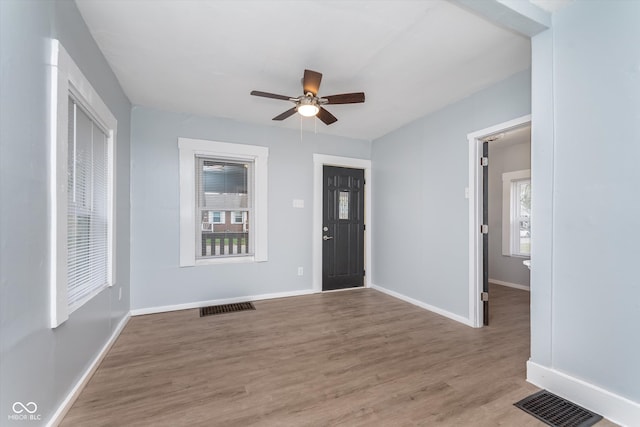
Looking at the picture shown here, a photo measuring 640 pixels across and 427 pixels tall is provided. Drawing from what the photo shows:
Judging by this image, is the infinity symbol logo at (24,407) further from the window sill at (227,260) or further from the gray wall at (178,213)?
the window sill at (227,260)

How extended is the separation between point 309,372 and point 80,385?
5.38ft

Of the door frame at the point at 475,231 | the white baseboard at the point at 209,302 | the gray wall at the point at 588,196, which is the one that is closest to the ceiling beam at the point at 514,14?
the gray wall at the point at 588,196

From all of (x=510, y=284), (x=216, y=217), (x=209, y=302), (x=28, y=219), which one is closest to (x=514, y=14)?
(x=28, y=219)

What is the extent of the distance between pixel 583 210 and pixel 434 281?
83.1 inches

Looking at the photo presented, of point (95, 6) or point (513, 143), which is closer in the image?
point (95, 6)

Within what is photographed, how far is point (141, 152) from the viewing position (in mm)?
3600

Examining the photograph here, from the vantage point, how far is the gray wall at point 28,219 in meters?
1.22

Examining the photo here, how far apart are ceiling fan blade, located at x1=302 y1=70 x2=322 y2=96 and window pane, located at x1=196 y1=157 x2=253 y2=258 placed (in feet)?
6.87

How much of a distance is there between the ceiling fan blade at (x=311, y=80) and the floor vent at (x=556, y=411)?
111 inches

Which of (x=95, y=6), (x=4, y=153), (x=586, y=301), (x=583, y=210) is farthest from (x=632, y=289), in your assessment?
(x=95, y=6)

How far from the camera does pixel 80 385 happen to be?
1.97m

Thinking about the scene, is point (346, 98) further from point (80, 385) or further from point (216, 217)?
point (80, 385)

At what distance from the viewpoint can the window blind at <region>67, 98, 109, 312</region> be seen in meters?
1.97

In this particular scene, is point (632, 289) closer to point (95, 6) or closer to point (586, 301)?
point (586, 301)
